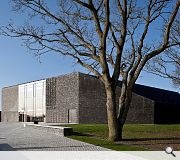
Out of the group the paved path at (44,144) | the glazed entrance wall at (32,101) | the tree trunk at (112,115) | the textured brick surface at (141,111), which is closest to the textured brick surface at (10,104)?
the glazed entrance wall at (32,101)

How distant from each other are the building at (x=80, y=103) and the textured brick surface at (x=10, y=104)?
162 inches

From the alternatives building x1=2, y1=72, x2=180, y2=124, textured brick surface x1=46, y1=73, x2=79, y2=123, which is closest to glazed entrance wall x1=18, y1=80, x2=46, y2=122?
building x1=2, y1=72, x2=180, y2=124

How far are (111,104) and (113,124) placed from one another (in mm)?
1167

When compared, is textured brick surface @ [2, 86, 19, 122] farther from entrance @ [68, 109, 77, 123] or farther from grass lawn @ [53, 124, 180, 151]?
grass lawn @ [53, 124, 180, 151]

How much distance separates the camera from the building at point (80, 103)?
188 feet

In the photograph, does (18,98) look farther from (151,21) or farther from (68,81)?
(151,21)

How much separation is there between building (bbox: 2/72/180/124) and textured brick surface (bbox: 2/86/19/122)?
4.12 meters

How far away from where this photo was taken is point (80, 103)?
5762cm

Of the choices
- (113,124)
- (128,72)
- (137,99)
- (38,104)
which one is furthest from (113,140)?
(38,104)

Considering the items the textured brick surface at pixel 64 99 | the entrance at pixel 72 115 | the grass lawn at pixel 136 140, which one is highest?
the textured brick surface at pixel 64 99

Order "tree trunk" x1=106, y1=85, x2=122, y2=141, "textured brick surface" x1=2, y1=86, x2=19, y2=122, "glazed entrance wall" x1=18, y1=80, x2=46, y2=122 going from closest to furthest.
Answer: "tree trunk" x1=106, y1=85, x2=122, y2=141
"glazed entrance wall" x1=18, y1=80, x2=46, y2=122
"textured brick surface" x1=2, y1=86, x2=19, y2=122

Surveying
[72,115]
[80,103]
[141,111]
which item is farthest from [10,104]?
[141,111]

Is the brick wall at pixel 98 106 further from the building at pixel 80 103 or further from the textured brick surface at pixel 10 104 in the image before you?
the textured brick surface at pixel 10 104

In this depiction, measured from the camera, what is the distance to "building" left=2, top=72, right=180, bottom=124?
188ft
